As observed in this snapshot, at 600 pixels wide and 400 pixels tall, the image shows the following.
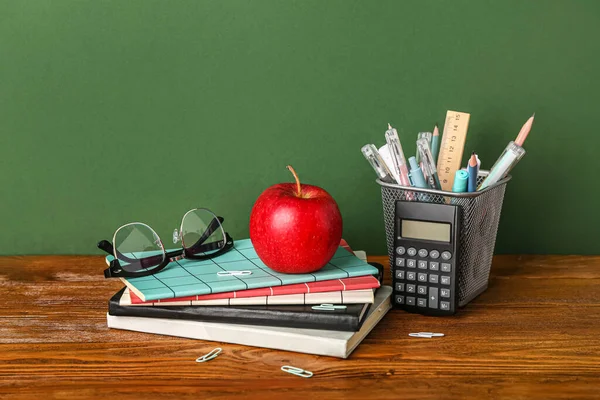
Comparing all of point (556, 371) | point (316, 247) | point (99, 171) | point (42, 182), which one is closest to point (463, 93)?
point (316, 247)

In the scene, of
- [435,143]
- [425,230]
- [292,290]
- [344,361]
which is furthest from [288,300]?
[435,143]

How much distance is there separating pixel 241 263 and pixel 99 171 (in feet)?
1.27

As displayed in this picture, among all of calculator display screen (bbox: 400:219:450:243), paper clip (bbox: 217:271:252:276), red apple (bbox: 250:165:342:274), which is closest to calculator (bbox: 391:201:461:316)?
calculator display screen (bbox: 400:219:450:243)

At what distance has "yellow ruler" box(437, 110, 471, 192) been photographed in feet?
3.55

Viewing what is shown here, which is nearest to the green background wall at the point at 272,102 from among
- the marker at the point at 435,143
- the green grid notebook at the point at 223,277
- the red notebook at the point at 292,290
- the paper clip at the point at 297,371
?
the marker at the point at 435,143

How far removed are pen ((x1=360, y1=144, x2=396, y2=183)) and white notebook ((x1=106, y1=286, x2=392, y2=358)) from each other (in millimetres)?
204

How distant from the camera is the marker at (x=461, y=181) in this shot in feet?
3.25

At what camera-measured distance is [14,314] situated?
1021 millimetres

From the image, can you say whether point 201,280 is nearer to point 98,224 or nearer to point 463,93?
point 98,224

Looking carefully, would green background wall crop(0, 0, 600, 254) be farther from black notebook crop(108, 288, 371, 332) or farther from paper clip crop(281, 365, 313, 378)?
paper clip crop(281, 365, 313, 378)

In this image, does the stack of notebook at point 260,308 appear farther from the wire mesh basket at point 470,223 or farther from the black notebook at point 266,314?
the wire mesh basket at point 470,223

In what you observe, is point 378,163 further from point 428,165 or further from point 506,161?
point 506,161

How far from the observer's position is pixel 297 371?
0.84m

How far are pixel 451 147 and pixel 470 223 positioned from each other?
0.47ft
